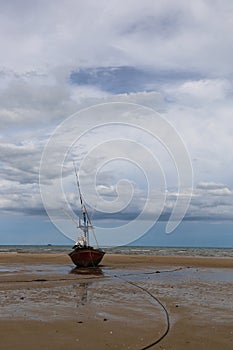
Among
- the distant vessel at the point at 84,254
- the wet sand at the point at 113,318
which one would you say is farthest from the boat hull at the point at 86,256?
the wet sand at the point at 113,318

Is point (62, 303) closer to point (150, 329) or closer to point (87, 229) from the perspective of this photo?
point (150, 329)

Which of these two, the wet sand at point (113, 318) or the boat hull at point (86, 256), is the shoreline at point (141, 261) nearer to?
the boat hull at point (86, 256)

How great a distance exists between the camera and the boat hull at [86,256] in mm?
32594

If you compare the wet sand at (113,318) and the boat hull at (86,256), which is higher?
the boat hull at (86,256)

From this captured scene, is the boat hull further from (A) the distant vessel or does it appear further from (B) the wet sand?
(B) the wet sand

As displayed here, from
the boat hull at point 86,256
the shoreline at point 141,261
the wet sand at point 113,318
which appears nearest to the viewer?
the wet sand at point 113,318

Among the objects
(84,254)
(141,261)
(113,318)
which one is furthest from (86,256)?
(113,318)

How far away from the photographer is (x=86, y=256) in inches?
1289

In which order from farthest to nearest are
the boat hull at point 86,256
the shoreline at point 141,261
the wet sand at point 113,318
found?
1. the shoreline at point 141,261
2. the boat hull at point 86,256
3. the wet sand at point 113,318

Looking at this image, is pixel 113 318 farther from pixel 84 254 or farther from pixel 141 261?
pixel 141 261

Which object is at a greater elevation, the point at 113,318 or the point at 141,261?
the point at 141,261

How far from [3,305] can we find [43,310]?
1.82 metres

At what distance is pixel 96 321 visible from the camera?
11609 mm

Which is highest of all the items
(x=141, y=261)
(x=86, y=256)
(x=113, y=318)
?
(x=86, y=256)
